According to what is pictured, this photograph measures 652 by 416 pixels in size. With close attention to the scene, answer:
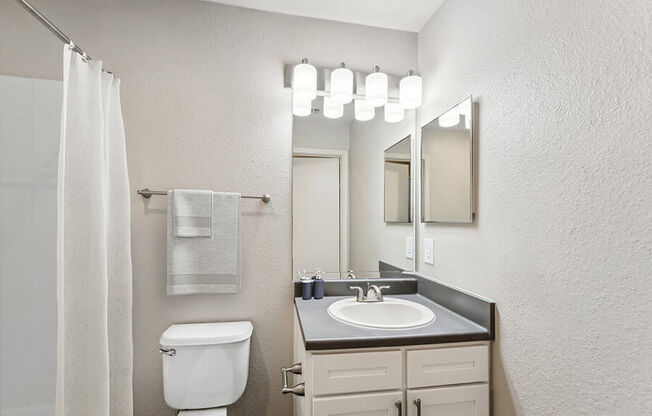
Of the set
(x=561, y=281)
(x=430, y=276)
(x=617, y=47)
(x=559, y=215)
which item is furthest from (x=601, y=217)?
(x=430, y=276)

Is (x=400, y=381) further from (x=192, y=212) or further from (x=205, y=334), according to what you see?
(x=192, y=212)

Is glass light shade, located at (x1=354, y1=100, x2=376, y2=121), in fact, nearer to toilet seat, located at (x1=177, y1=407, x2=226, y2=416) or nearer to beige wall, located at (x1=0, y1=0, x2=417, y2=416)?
beige wall, located at (x1=0, y1=0, x2=417, y2=416)

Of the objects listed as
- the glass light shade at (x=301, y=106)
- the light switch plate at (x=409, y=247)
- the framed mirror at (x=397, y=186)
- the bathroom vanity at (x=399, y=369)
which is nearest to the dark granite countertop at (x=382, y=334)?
the bathroom vanity at (x=399, y=369)

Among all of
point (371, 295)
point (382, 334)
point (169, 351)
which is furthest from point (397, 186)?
point (169, 351)

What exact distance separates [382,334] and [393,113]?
125 centimetres

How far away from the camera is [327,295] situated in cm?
175

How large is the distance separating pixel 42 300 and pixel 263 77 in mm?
1575

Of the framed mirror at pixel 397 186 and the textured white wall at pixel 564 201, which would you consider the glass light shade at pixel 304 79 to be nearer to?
the framed mirror at pixel 397 186

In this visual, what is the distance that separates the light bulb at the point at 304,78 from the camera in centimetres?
167

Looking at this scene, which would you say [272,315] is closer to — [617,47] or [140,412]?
[140,412]

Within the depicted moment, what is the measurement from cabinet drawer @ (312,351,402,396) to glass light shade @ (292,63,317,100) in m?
1.27

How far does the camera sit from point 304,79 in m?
1.67

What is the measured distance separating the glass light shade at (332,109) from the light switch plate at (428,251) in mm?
852

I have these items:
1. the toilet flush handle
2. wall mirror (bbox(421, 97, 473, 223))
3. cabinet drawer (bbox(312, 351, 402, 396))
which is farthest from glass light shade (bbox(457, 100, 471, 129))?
the toilet flush handle
